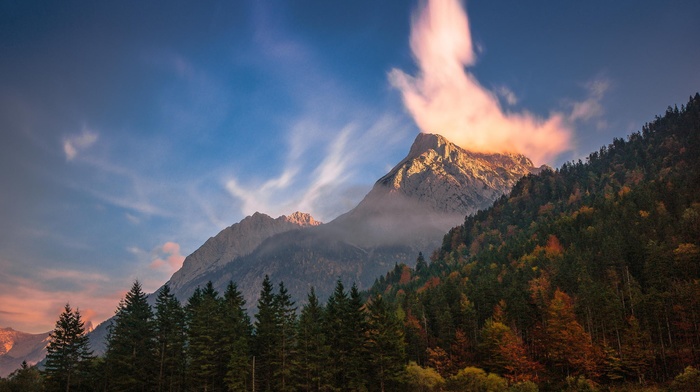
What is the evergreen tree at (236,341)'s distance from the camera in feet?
215

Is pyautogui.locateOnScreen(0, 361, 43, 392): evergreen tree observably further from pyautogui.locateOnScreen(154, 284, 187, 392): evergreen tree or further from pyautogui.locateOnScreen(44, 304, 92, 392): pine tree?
pyautogui.locateOnScreen(154, 284, 187, 392): evergreen tree

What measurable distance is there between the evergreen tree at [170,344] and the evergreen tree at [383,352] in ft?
105

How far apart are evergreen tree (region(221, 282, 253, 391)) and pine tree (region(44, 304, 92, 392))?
22.0 meters

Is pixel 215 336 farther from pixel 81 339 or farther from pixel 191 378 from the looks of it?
pixel 81 339

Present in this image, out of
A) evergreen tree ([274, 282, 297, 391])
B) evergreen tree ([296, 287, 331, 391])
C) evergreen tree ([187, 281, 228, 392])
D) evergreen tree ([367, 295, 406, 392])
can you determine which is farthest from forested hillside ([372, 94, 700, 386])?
evergreen tree ([187, 281, 228, 392])

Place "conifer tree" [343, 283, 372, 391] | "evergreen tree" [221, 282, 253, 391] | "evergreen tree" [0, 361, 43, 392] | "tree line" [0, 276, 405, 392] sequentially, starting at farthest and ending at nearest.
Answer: "evergreen tree" [0, 361, 43, 392] → "conifer tree" [343, 283, 372, 391] → "tree line" [0, 276, 405, 392] → "evergreen tree" [221, 282, 253, 391]

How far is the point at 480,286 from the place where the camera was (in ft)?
392

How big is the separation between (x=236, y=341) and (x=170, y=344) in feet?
47.1

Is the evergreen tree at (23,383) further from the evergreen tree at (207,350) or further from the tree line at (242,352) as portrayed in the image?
the evergreen tree at (207,350)

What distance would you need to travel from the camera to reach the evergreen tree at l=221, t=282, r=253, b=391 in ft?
215

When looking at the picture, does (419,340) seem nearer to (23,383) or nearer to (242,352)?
(242,352)

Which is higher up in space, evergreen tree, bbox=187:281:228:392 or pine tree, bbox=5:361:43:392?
evergreen tree, bbox=187:281:228:392

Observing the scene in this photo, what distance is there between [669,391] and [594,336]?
34427 mm

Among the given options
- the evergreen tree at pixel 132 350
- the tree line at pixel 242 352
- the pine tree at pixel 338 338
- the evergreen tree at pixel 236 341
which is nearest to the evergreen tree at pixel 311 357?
the tree line at pixel 242 352
